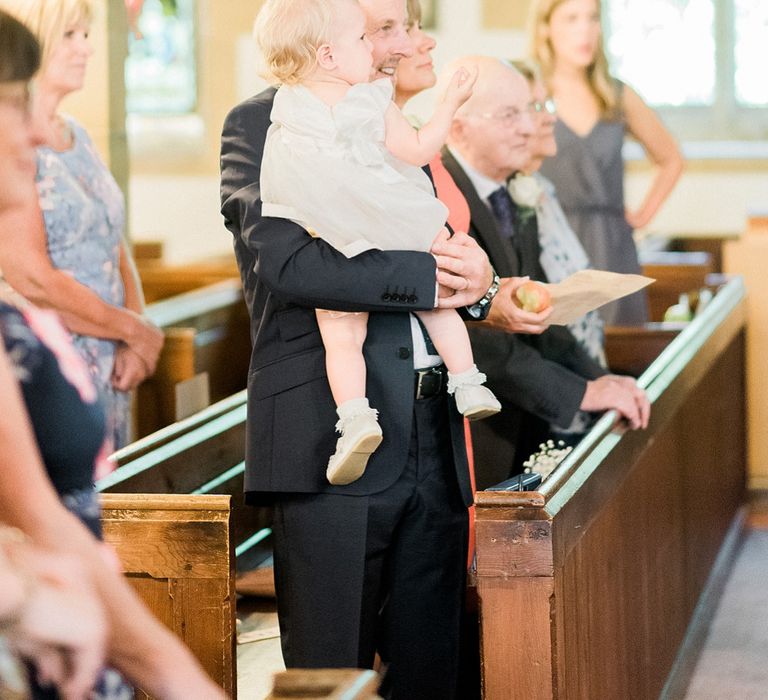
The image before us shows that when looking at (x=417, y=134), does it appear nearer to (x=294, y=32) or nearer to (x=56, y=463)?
(x=294, y=32)

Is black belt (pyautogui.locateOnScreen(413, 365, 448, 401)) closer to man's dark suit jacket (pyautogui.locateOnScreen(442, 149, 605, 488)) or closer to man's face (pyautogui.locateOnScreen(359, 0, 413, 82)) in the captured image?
man's face (pyautogui.locateOnScreen(359, 0, 413, 82))

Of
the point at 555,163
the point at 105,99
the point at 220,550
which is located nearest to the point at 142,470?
the point at 220,550

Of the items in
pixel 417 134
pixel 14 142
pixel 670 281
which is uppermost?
pixel 14 142

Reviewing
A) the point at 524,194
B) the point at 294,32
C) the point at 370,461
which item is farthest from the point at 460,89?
the point at 524,194

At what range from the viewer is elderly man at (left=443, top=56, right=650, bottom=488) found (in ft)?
12.6

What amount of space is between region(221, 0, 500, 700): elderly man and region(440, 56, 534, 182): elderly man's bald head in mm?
1011

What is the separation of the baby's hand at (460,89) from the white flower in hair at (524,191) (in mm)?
1270

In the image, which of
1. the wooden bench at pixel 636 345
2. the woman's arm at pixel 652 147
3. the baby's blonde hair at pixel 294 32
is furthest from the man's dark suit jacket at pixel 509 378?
the woman's arm at pixel 652 147

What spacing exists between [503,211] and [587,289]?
0.84m

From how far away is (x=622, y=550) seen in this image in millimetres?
3582

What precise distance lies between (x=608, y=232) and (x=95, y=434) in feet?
14.8

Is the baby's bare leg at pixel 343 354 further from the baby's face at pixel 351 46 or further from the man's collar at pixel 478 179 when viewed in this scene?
the man's collar at pixel 478 179

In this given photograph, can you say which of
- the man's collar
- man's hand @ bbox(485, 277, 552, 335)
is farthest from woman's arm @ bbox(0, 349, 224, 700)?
the man's collar

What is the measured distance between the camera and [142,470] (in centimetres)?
334
